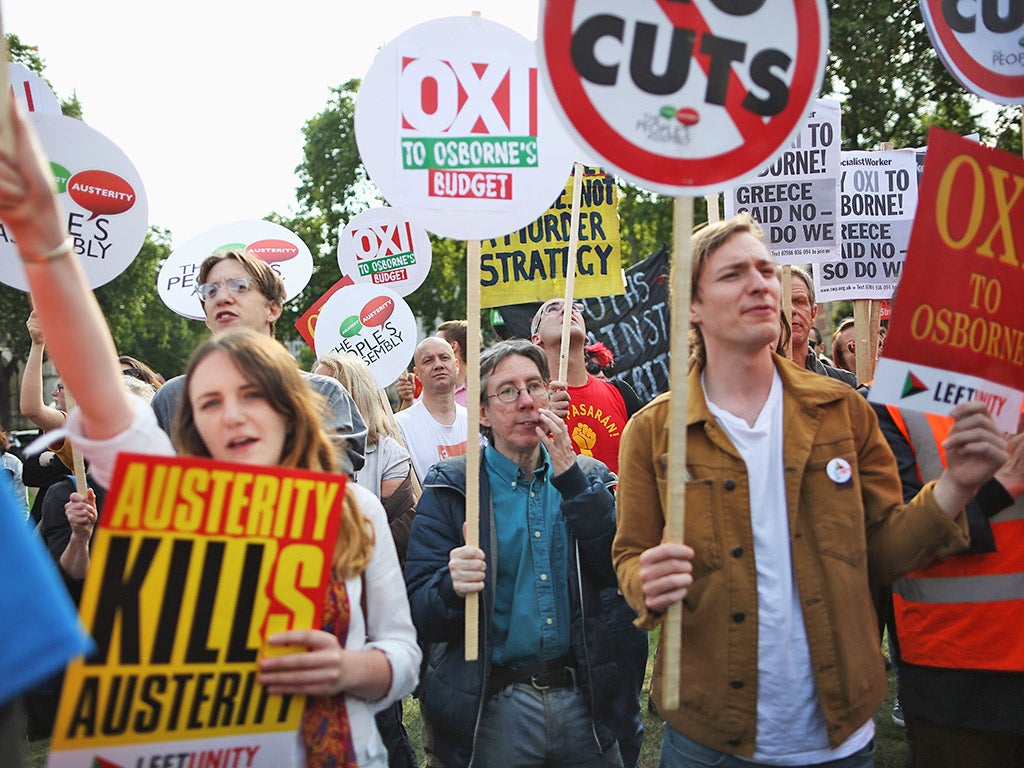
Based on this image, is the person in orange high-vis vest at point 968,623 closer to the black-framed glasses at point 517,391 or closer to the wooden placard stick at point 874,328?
the black-framed glasses at point 517,391

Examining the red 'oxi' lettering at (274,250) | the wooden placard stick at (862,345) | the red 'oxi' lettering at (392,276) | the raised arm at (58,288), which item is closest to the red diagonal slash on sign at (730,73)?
the raised arm at (58,288)

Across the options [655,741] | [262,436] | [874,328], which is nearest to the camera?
[262,436]

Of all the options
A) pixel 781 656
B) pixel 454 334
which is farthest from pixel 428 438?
pixel 781 656

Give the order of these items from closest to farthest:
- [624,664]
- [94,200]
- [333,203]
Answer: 1. [624,664]
2. [94,200]
3. [333,203]

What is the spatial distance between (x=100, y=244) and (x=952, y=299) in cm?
309

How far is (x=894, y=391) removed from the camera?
2615 millimetres

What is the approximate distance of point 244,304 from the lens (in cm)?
392

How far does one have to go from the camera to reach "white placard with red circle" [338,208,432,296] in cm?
906

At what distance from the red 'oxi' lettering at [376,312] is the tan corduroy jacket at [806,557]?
5.91 meters

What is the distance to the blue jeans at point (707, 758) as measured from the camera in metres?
2.66

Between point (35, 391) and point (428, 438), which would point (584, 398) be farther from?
point (35, 391)

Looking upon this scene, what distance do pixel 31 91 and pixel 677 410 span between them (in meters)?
3.82

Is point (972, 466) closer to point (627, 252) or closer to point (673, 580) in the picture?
point (673, 580)

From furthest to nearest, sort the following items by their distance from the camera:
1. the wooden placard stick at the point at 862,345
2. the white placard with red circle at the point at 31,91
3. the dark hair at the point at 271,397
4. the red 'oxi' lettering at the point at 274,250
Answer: the red 'oxi' lettering at the point at 274,250 → the wooden placard stick at the point at 862,345 → the white placard with red circle at the point at 31,91 → the dark hair at the point at 271,397
